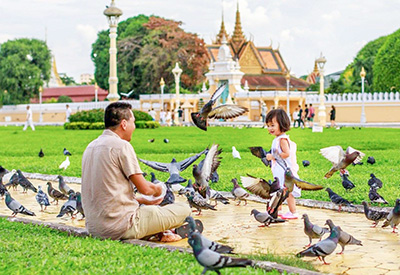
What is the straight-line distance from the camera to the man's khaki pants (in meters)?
5.81

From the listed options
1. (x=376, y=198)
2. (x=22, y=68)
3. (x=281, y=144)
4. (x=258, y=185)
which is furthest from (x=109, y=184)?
(x=22, y=68)

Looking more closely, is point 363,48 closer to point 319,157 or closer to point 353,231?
point 319,157

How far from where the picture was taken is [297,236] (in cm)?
643

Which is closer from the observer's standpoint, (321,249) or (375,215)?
(321,249)

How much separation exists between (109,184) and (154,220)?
0.60m

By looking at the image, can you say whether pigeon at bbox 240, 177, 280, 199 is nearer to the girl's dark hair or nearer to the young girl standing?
the young girl standing

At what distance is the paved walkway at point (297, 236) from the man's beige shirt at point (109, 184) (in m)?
0.69

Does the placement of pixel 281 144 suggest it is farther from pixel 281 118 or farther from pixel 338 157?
pixel 338 157

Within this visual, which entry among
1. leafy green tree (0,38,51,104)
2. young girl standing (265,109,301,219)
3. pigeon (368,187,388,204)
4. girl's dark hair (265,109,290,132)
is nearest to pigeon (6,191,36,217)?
young girl standing (265,109,301,219)

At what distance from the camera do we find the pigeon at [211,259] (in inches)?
157

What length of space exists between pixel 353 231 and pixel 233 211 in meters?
1.94

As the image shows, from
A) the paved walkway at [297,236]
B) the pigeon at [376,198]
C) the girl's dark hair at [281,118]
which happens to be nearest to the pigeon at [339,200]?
the paved walkway at [297,236]

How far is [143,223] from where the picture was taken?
587 cm

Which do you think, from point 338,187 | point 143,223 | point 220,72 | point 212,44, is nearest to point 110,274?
point 143,223
